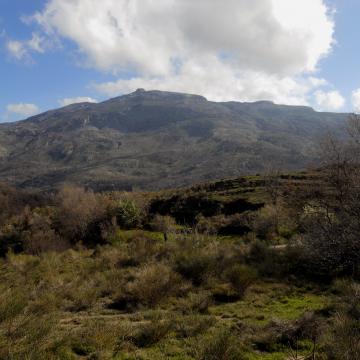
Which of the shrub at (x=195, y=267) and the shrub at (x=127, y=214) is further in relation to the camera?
the shrub at (x=127, y=214)

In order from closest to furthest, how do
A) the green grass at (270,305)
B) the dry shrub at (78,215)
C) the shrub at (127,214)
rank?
the green grass at (270,305)
the dry shrub at (78,215)
the shrub at (127,214)

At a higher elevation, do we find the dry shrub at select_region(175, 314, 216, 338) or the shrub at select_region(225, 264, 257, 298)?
the dry shrub at select_region(175, 314, 216, 338)

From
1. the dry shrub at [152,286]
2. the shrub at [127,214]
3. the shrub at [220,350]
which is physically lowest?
the shrub at [127,214]

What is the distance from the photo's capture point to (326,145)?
2161 cm

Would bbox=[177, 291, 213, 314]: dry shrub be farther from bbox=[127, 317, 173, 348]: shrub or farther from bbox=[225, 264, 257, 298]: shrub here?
bbox=[127, 317, 173, 348]: shrub

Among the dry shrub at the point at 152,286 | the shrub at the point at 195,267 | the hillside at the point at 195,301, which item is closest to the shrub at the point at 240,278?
the hillside at the point at 195,301

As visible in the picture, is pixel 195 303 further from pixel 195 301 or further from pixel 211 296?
pixel 211 296

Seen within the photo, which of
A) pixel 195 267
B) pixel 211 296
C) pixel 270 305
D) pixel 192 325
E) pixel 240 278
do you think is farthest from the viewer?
pixel 195 267

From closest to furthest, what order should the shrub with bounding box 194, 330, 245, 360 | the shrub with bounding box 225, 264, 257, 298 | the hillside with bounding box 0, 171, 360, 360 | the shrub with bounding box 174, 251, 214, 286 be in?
1. the shrub with bounding box 194, 330, 245, 360
2. the hillside with bounding box 0, 171, 360, 360
3. the shrub with bounding box 225, 264, 257, 298
4. the shrub with bounding box 174, 251, 214, 286

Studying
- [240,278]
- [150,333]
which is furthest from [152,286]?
[150,333]

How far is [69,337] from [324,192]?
20.3 meters

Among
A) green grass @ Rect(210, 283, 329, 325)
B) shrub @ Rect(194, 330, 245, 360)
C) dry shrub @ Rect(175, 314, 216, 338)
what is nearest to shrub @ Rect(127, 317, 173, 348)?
dry shrub @ Rect(175, 314, 216, 338)

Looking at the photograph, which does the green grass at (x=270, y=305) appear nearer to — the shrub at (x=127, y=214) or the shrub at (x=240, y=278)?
the shrub at (x=240, y=278)

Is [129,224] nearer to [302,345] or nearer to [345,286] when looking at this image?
[345,286]
